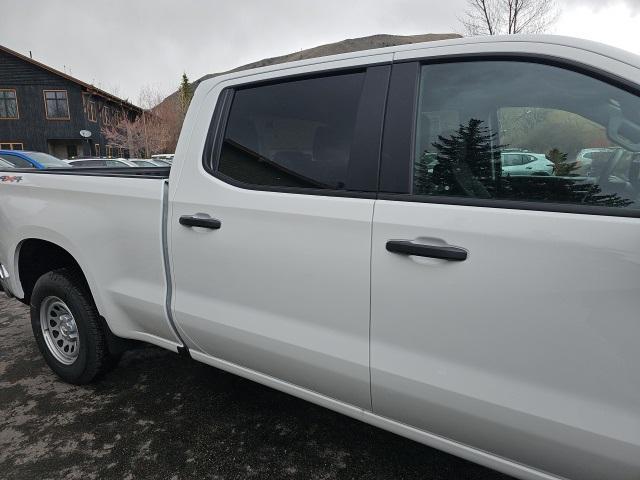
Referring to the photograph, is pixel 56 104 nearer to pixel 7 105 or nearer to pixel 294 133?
pixel 7 105

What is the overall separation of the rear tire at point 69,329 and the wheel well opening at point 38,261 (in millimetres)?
111

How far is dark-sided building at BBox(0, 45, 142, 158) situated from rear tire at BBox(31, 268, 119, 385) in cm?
3450

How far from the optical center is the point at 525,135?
1.53 meters

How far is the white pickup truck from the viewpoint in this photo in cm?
132

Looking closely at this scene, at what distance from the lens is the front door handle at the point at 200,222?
2.04 meters

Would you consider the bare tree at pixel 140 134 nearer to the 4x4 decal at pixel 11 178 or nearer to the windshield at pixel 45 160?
the windshield at pixel 45 160

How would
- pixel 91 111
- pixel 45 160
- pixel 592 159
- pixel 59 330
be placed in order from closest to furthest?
pixel 592 159, pixel 59 330, pixel 45 160, pixel 91 111

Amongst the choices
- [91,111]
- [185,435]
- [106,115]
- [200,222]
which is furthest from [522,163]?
[106,115]

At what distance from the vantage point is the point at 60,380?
3.12 m

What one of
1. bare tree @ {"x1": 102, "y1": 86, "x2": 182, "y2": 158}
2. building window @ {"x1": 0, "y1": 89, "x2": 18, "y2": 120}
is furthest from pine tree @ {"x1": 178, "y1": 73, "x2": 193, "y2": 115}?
building window @ {"x1": 0, "y1": 89, "x2": 18, "y2": 120}

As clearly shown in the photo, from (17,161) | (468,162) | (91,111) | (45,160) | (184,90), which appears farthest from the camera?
(184,90)

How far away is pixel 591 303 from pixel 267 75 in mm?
1645

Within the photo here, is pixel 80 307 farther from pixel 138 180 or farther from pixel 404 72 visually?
pixel 404 72

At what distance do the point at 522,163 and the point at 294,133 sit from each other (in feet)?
3.20
